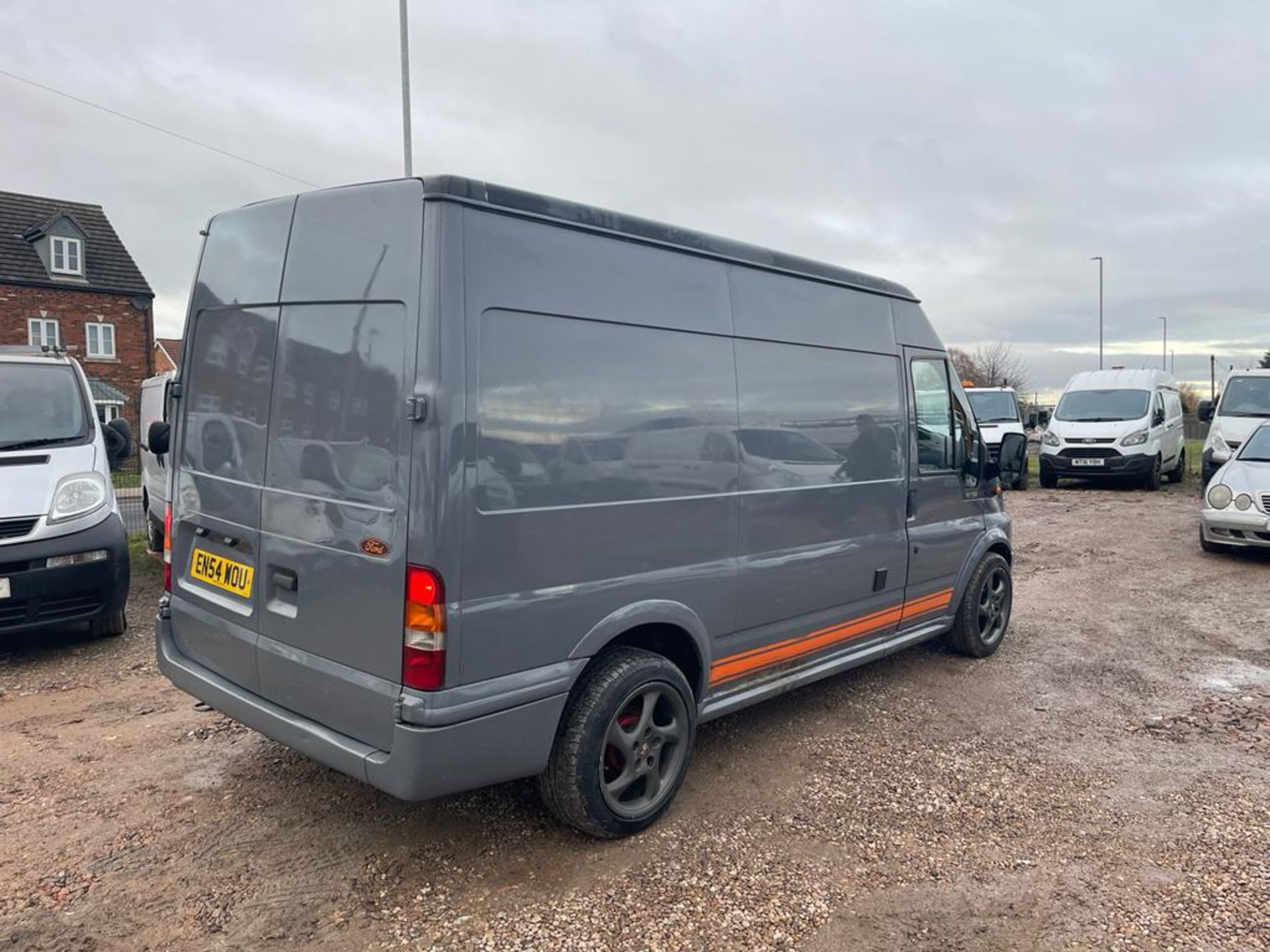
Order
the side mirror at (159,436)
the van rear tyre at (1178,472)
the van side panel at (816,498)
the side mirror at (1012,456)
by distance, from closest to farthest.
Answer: the van side panel at (816,498), the side mirror at (159,436), the side mirror at (1012,456), the van rear tyre at (1178,472)

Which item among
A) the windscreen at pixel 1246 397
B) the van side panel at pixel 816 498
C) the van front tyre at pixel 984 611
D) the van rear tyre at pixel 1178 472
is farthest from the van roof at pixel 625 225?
the van rear tyre at pixel 1178 472

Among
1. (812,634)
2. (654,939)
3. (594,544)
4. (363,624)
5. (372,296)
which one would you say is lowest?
(654,939)

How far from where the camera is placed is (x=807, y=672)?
445cm

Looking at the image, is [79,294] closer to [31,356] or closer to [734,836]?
[31,356]

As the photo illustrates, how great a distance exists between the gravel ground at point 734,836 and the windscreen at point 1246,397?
1018cm

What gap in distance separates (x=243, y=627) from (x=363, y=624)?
79cm

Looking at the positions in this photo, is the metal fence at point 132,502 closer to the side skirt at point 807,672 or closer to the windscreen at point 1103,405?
the side skirt at point 807,672

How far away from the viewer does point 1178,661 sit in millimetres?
5992

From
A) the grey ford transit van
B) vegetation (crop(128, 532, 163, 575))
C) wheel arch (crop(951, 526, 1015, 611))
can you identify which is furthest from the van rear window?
vegetation (crop(128, 532, 163, 575))

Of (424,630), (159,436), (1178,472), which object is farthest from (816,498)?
(1178,472)

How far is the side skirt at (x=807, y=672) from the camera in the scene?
13.0ft

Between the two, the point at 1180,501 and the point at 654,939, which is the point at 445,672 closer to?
the point at 654,939

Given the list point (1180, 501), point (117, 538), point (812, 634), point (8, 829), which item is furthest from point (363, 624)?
point (1180, 501)

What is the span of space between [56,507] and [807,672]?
4778mm
